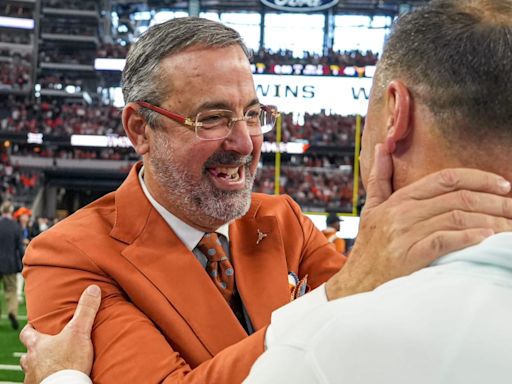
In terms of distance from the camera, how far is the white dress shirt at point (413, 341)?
2.90ft

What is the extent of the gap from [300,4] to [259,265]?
34221 millimetres

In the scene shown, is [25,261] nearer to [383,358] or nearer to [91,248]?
[91,248]

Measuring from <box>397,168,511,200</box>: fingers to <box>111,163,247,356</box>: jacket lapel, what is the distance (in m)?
0.72

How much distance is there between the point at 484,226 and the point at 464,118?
0.16m

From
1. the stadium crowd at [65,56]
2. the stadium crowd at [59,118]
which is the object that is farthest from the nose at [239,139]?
the stadium crowd at [65,56]

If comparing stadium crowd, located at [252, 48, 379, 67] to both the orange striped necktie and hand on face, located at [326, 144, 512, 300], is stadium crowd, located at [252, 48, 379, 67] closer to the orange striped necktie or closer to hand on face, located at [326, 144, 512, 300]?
the orange striped necktie

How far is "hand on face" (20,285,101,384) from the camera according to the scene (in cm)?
151

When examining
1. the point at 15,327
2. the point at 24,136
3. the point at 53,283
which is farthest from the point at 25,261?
the point at 24,136

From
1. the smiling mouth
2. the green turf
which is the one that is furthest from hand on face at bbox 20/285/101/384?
the green turf

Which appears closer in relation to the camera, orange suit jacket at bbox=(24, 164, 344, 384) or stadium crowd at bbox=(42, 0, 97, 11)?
orange suit jacket at bbox=(24, 164, 344, 384)

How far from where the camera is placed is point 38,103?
116 ft

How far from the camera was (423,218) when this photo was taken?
1.10 meters

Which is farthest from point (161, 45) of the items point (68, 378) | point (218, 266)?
point (68, 378)

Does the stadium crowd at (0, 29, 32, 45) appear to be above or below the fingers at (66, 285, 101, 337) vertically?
below
